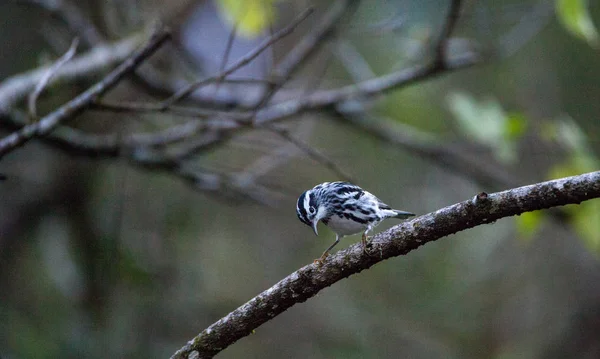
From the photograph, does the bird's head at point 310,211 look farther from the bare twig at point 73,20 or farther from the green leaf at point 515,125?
the bare twig at point 73,20

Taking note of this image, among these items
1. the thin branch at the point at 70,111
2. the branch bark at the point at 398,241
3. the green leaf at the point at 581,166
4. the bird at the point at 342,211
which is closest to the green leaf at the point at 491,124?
the green leaf at the point at 581,166

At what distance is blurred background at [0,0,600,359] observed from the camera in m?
5.06

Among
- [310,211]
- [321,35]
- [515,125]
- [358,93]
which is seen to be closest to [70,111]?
[310,211]

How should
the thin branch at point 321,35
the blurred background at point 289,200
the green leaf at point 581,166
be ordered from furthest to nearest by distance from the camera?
the blurred background at point 289,200 → the thin branch at point 321,35 → the green leaf at point 581,166

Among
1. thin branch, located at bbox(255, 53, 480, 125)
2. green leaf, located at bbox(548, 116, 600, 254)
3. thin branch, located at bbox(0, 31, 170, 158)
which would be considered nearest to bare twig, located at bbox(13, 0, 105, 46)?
thin branch, located at bbox(255, 53, 480, 125)

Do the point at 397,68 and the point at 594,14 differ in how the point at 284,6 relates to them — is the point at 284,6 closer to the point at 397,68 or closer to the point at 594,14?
the point at 397,68

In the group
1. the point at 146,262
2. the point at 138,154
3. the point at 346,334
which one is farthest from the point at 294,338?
the point at 138,154

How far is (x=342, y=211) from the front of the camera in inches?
127

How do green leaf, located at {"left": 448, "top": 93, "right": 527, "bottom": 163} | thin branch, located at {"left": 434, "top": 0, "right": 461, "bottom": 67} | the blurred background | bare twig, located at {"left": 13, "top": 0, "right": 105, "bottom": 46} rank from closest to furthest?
thin branch, located at {"left": 434, "top": 0, "right": 461, "bottom": 67}
green leaf, located at {"left": 448, "top": 93, "right": 527, "bottom": 163}
the blurred background
bare twig, located at {"left": 13, "top": 0, "right": 105, "bottom": 46}

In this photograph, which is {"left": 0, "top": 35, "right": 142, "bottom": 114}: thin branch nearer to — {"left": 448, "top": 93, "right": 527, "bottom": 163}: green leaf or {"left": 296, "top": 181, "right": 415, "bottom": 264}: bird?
{"left": 296, "top": 181, "right": 415, "bottom": 264}: bird

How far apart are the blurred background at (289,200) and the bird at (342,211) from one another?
1.13 meters

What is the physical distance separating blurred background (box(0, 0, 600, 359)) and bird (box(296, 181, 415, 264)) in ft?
3.71

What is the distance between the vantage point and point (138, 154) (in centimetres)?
482

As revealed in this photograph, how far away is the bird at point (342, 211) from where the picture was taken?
3.14 m
